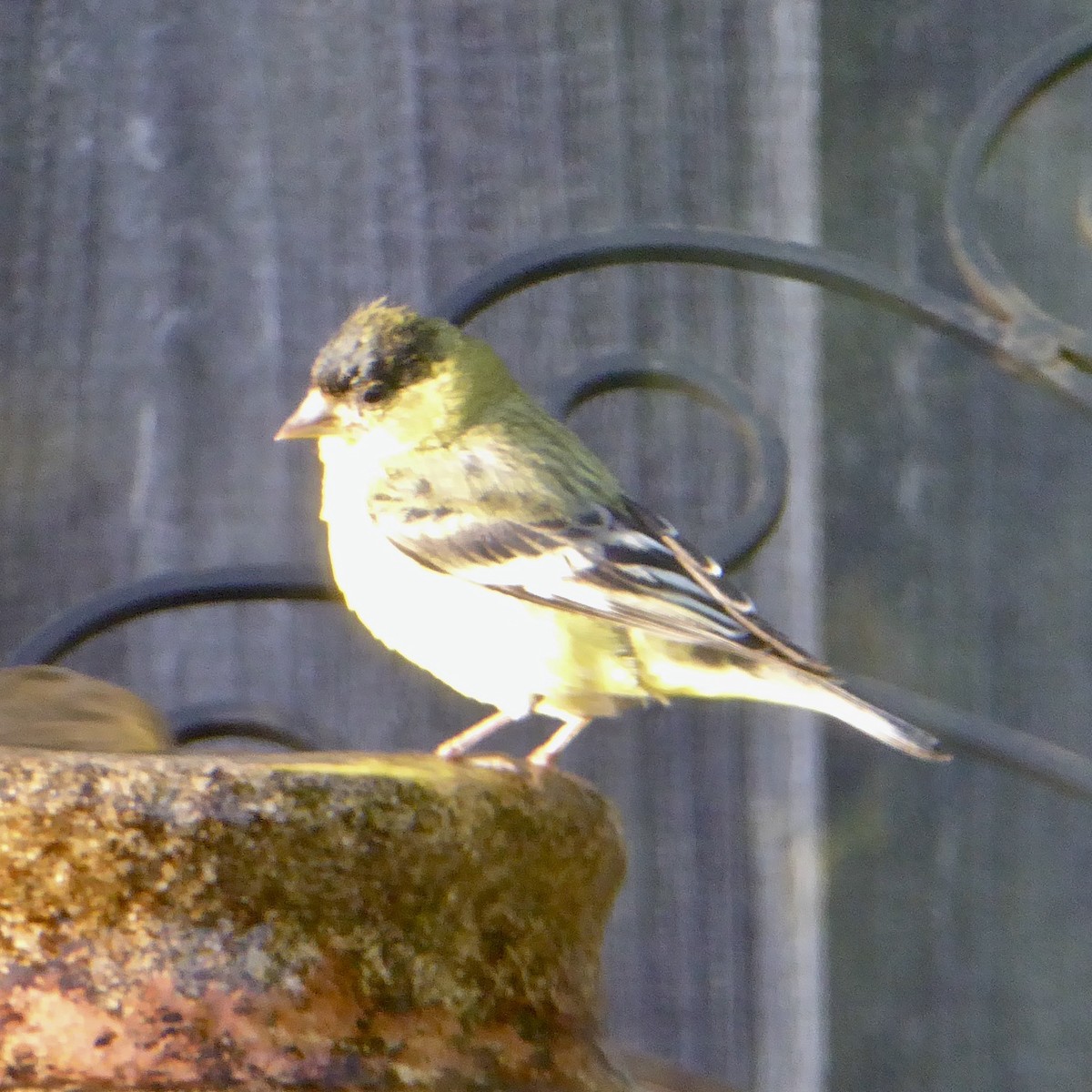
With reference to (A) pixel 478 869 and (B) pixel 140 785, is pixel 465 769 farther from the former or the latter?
(B) pixel 140 785

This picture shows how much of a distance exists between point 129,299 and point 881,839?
82cm

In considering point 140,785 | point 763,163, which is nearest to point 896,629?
point 763,163

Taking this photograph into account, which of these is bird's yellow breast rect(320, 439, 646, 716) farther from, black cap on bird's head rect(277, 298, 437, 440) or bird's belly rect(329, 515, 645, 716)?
black cap on bird's head rect(277, 298, 437, 440)

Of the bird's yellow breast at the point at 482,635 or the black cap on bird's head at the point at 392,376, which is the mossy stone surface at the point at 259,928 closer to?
the bird's yellow breast at the point at 482,635

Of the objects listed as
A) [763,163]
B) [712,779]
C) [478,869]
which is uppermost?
[763,163]

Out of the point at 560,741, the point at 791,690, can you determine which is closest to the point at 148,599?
the point at 560,741

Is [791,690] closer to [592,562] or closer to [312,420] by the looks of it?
[592,562]

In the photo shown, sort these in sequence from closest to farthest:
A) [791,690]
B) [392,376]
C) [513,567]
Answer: [791,690] → [513,567] → [392,376]

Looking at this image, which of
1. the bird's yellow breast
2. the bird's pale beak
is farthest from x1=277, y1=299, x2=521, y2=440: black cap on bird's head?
the bird's yellow breast

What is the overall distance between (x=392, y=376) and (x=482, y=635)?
0.35 m

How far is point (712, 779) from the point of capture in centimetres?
137

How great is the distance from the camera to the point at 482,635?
3.81 feet

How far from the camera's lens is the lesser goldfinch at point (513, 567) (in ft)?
3.72

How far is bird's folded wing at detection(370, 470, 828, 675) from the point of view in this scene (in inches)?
45.1
